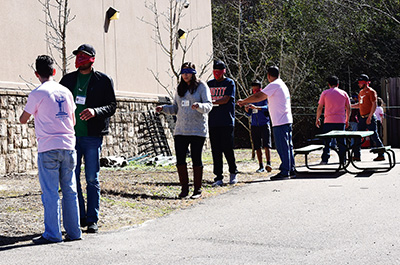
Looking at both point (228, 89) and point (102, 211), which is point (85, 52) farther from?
point (228, 89)

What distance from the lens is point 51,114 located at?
5891mm

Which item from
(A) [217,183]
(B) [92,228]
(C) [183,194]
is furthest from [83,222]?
(A) [217,183]

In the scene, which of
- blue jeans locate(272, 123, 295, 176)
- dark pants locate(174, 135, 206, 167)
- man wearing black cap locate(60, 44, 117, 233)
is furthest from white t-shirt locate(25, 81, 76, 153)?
blue jeans locate(272, 123, 295, 176)

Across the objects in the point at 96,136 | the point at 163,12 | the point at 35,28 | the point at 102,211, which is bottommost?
the point at 102,211

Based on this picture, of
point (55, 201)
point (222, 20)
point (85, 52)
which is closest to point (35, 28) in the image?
point (85, 52)

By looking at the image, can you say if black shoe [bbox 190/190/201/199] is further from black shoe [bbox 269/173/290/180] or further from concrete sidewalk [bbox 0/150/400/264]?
black shoe [bbox 269/173/290/180]

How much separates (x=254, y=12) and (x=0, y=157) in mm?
21382

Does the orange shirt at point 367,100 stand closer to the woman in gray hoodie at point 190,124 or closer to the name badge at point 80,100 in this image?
the woman in gray hoodie at point 190,124

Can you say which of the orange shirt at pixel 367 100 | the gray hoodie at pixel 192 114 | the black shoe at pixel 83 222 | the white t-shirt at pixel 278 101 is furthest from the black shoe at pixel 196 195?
the orange shirt at pixel 367 100

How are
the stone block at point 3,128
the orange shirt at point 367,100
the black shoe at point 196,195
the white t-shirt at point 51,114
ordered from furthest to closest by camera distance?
the orange shirt at point 367,100 → the stone block at point 3,128 → the black shoe at point 196,195 → the white t-shirt at point 51,114

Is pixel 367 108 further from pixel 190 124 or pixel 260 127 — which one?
pixel 190 124

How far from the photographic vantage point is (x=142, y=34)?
59.8ft

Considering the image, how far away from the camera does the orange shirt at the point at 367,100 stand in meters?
13.8

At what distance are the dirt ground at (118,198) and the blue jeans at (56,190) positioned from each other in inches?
17.1
